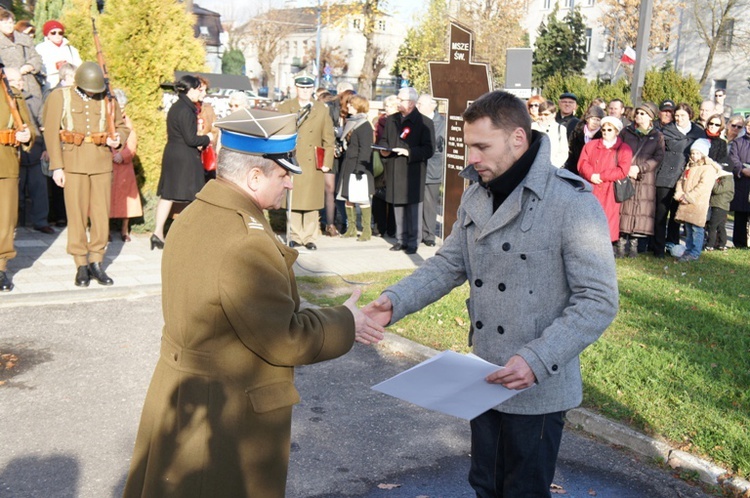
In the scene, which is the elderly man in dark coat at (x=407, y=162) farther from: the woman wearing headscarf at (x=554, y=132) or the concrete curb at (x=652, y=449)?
the concrete curb at (x=652, y=449)

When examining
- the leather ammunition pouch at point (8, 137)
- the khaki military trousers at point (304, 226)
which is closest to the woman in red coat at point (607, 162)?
the khaki military trousers at point (304, 226)

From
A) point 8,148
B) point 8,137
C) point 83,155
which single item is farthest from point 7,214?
point 83,155

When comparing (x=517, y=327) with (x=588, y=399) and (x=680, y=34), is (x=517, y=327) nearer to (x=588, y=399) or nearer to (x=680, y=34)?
(x=588, y=399)

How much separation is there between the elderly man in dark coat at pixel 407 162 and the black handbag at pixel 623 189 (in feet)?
8.57

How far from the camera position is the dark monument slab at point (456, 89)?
10.7 metres

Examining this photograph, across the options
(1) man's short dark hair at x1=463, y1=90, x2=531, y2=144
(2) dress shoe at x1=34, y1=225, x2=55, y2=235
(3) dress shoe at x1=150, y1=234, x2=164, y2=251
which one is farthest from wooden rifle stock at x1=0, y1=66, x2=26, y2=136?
(1) man's short dark hair at x1=463, y1=90, x2=531, y2=144

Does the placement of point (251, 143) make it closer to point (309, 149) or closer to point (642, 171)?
point (309, 149)

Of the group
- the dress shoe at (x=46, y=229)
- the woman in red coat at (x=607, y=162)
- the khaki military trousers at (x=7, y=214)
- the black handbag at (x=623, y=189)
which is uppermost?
the woman in red coat at (x=607, y=162)

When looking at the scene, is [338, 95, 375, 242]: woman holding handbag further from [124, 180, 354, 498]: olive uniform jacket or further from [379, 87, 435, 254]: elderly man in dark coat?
[124, 180, 354, 498]: olive uniform jacket

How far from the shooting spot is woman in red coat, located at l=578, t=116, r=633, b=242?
11242 mm

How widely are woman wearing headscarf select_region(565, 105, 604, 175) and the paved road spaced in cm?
622

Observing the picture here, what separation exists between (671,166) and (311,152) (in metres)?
5.34

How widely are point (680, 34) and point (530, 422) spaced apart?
186 feet

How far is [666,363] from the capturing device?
678 cm
